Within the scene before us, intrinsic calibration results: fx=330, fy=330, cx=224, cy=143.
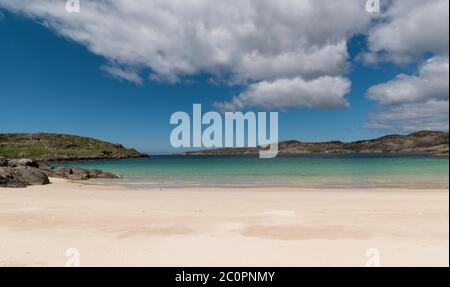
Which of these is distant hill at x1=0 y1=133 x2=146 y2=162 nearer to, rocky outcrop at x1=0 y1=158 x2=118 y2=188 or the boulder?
rocky outcrop at x1=0 y1=158 x2=118 y2=188

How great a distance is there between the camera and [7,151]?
138500mm

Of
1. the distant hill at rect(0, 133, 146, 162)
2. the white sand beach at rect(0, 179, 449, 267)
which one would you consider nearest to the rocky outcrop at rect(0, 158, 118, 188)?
the white sand beach at rect(0, 179, 449, 267)

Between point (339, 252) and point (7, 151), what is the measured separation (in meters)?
161

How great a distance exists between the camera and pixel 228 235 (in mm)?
10508

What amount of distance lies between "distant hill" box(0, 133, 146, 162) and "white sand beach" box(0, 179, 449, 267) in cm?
14185

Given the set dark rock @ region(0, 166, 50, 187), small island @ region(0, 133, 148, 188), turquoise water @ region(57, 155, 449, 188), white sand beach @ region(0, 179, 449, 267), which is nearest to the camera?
white sand beach @ region(0, 179, 449, 267)

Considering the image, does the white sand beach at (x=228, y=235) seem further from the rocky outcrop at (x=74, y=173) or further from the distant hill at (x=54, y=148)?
the distant hill at (x=54, y=148)

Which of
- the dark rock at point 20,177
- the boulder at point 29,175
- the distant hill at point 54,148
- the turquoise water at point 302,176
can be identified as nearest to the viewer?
the dark rock at point 20,177

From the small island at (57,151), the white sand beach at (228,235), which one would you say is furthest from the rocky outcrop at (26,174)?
the white sand beach at (228,235)

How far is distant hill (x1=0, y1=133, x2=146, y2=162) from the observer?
476 feet

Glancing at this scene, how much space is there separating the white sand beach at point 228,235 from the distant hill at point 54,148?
14185cm

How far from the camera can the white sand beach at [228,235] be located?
816cm
